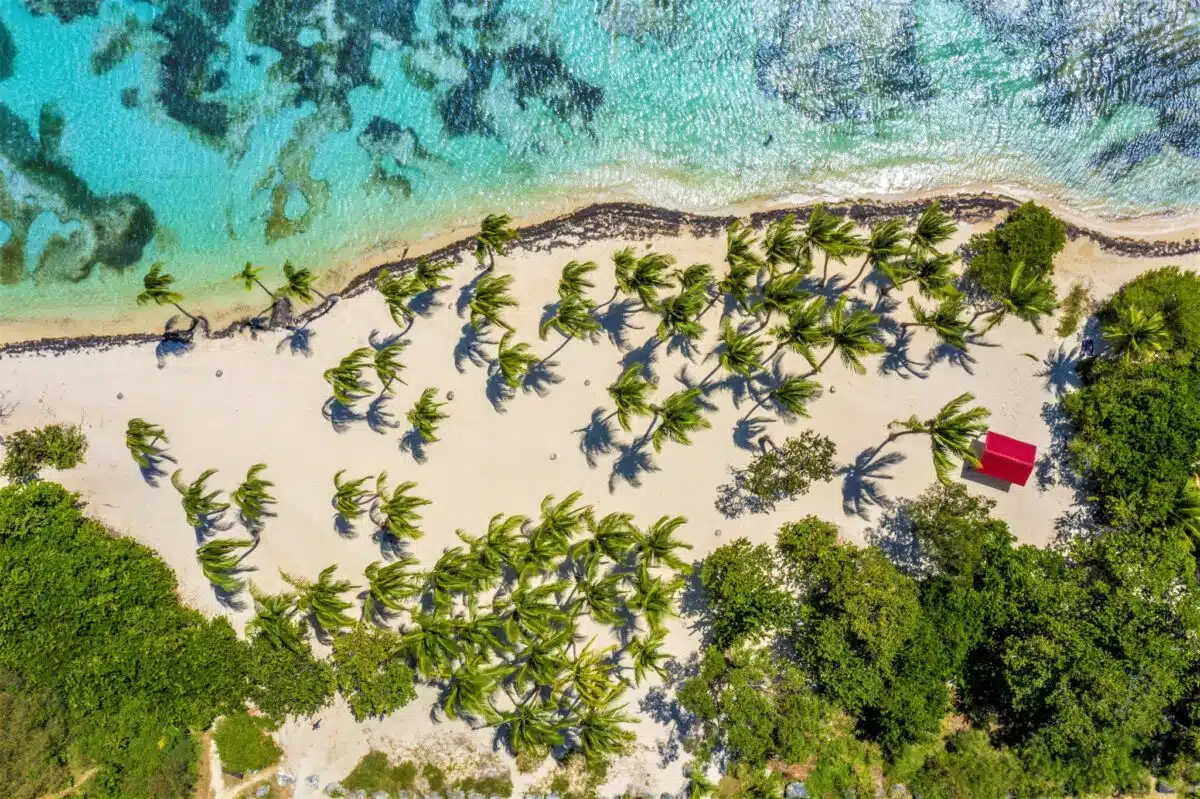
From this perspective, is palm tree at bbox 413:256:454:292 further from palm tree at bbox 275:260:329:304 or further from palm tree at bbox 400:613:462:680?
palm tree at bbox 400:613:462:680

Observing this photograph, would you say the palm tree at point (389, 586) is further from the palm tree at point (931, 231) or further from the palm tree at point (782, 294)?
the palm tree at point (931, 231)

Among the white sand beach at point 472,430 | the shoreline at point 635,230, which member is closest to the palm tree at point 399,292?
the white sand beach at point 472,430

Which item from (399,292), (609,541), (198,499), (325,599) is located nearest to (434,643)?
(325,599)

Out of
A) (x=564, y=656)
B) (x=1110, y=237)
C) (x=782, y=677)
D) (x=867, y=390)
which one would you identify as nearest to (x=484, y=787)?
(x=564, y=656)

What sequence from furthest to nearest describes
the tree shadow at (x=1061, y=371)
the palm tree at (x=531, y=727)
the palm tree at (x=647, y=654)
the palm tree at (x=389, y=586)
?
the tree shadow at (x=1061, y=371), the palm tree at (x=389, y=586), the palm tree at (x=531, y=727), the palm tree at (x=647, y=654)

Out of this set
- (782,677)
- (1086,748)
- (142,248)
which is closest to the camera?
(1086,748)

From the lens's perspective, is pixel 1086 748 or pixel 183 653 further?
pixel 183 653

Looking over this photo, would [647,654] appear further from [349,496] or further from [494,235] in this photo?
[494,235]

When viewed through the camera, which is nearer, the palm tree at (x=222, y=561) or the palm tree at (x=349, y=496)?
the palm tree at (x=222, y=561)

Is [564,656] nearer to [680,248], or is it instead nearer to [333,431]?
[333,431]
